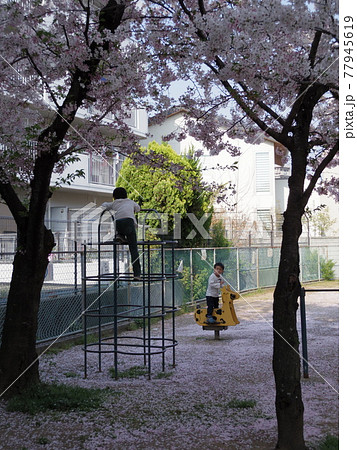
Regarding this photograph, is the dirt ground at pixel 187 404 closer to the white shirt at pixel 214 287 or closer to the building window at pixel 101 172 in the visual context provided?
the white shirt at pixel 214 287

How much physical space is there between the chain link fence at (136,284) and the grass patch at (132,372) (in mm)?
1103

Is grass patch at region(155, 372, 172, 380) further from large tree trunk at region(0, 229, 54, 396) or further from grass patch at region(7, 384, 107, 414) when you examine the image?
large tree trunk at region(0, 229, 54, 396)

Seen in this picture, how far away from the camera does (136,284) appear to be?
518 inches

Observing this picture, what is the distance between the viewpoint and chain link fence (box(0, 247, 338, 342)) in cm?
992

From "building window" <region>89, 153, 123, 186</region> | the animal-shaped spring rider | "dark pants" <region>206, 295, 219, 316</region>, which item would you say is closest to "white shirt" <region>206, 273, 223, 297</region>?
"dark pants" <region>206, 295, 219, 316</region>

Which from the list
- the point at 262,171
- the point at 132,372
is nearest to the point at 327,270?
the point at 262,171

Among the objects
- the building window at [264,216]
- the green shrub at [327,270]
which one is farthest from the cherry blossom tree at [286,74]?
the building window at [264,216]

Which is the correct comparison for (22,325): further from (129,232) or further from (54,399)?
(129,232)

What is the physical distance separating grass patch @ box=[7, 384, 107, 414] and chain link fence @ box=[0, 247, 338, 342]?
1856mm

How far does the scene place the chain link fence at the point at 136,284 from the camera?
32.6 ft

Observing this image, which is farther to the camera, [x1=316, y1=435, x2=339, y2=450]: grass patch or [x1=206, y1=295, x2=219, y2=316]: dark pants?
[x1=206, y1=295, x2=219, y2=316]: dark pants
